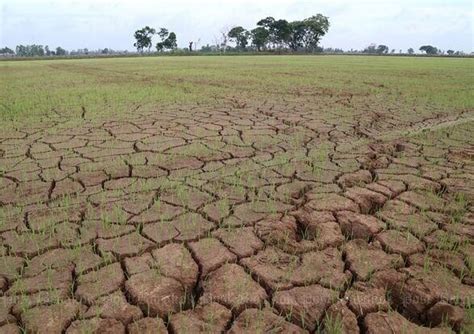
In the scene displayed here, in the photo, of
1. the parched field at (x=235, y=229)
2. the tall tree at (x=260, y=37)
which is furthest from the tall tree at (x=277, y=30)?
the parched field at (x=235, y=229)

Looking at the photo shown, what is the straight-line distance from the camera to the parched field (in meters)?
1.54

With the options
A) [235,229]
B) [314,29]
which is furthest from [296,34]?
[235,229]

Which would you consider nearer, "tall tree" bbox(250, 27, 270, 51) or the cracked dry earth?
the cracked dry earth

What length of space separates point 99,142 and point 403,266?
9.73ft

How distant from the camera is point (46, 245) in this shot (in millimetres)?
1979

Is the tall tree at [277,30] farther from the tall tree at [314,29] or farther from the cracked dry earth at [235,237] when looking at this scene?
the cracked dry earth at [235,237]

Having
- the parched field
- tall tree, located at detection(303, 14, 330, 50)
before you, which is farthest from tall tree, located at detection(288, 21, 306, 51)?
the parched field

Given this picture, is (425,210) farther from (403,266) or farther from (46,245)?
(46,245)

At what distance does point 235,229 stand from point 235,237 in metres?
0.09

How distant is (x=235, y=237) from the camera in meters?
2.07

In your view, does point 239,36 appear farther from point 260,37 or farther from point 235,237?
point 235,237

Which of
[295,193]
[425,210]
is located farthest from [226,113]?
[425,210]

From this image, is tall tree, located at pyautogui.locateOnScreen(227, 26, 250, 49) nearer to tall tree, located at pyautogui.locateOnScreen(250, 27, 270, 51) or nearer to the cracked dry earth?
tall tree, located at pyautogui.locateOnScreen(250, 27, 270, 51)

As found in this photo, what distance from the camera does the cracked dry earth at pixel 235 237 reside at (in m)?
1.53
